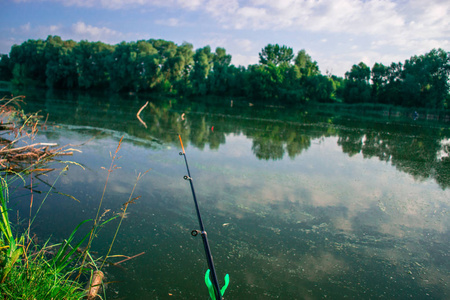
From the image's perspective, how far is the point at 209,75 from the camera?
4962cm

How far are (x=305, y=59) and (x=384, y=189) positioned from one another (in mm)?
51318

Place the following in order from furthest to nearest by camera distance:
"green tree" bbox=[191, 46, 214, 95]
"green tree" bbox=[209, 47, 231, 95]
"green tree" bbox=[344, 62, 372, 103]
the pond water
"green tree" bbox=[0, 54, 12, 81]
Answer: "green tree" bbox=[0, 54, 12, 81], "green tree" bbox=[209, 47, 231, 95], "green tree" bbox=[191, 46, 214, 95], "green tree" bbox=[344, 62, 372, 103], the pond water

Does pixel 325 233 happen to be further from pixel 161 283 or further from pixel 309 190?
pixel 161 283

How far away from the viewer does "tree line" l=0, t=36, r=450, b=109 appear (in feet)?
137

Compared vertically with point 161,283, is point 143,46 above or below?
above

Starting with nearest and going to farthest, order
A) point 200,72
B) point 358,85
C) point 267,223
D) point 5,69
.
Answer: point 267,223 < point 358,85 < point 200,72 < point 5,69

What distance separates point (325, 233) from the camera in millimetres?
4449

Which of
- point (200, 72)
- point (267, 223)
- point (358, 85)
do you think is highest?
point (200, 72)

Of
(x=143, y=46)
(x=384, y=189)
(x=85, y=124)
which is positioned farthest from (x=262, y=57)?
(x=384, y=189)

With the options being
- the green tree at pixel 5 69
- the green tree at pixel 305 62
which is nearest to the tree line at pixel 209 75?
the green tree at pixel 305 62

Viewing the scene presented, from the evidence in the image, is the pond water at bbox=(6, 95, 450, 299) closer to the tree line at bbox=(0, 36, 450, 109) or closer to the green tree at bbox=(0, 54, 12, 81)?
the tree line at bbox=(0, 36, 450, 109)

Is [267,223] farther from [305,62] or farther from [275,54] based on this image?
[275,54]

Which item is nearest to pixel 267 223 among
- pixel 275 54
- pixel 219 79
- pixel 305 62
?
pixel 219 79

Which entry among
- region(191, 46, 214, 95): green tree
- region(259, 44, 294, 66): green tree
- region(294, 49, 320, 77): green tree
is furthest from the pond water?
region(259, 44, 294, 66): green tree
